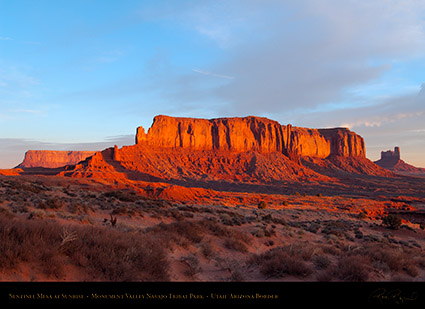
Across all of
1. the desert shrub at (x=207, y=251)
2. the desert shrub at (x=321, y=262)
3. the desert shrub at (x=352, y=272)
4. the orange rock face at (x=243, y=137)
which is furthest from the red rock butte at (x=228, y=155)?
the desert shrub at (x=352, y=272)

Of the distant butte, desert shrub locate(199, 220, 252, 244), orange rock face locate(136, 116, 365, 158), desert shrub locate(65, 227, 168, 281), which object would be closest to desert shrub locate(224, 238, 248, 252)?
desert shrub locate(199, 220, 252, 244)

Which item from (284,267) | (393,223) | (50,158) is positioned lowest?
(393,223)

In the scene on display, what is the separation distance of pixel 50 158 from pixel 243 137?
124 m

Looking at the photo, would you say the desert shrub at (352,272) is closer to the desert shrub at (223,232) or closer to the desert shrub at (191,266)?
the desert shrub at (191,266)

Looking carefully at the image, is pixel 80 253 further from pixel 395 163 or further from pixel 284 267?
pixel 395 163

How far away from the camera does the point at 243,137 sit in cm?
10594

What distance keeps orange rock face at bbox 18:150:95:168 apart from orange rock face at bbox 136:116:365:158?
94.4 meters

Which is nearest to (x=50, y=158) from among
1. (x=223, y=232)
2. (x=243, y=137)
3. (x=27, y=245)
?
(x=243, y=137)

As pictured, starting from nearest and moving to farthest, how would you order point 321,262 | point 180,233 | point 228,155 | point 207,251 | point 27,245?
point 27,245 < point 321,262 < point 207,251 < point 180,233 < point 228,155

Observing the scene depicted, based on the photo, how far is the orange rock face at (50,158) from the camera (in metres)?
154

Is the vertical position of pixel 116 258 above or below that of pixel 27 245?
below

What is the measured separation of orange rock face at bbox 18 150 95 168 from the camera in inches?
6048
